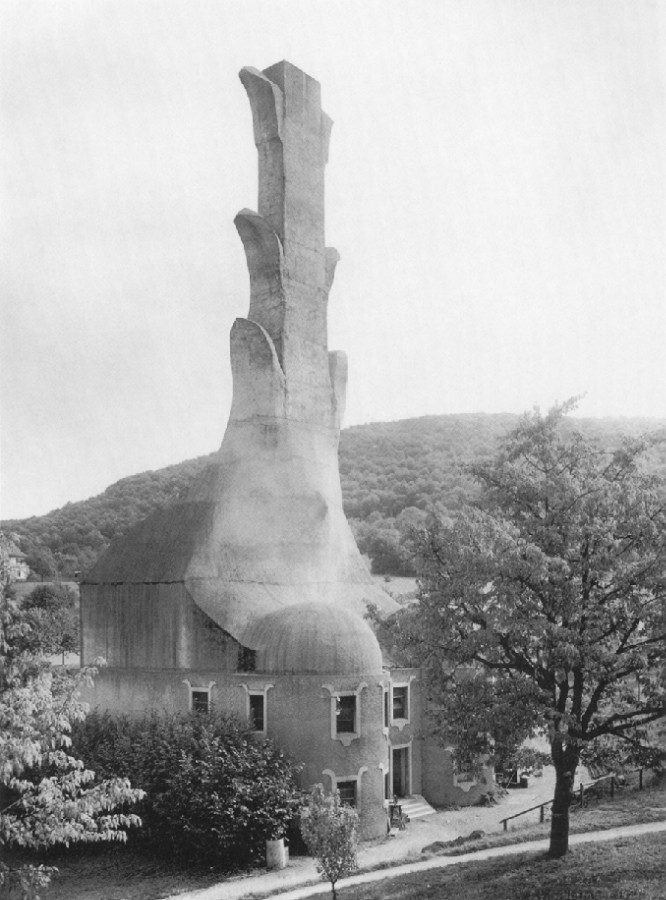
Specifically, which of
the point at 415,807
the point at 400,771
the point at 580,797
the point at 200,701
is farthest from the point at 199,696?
the point at 580,797

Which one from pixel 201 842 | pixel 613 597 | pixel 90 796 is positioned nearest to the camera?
pixel 90 796

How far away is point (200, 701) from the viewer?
33875mm

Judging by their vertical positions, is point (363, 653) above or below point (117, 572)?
below

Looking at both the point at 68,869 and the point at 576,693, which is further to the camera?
the point at 68,869

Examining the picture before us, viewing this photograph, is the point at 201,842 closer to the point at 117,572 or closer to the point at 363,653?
the point at 363,653

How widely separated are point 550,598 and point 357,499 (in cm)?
5780

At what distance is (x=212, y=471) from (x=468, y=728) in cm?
1711

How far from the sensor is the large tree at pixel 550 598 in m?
22.2

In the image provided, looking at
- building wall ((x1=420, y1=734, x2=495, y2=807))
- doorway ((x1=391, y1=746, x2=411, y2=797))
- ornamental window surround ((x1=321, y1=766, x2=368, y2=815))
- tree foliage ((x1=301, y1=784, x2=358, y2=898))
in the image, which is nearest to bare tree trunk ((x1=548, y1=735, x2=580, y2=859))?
tree foliage ((x1=301, y1=784, x2=358, y2=898))

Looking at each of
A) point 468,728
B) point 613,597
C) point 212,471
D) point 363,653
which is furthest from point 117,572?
point 613,597

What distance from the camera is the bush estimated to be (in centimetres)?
2810

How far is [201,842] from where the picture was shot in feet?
91.9

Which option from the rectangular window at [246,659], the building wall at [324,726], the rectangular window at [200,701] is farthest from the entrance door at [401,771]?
the rectangular window at [200,701]

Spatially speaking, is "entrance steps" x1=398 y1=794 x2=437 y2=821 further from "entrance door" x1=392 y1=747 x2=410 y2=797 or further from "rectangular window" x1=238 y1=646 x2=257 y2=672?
"rectangular window" x1=238 y1=646 x2=257 y2=672
